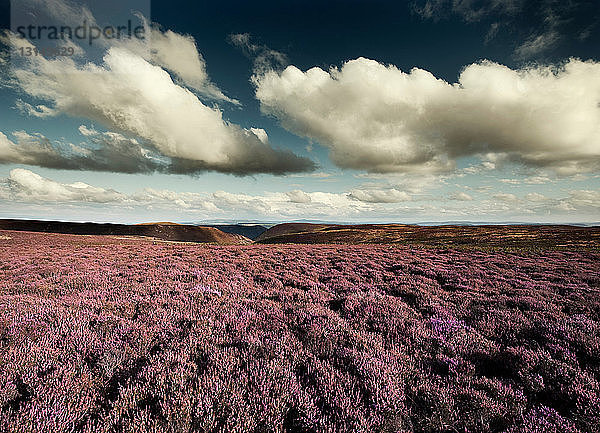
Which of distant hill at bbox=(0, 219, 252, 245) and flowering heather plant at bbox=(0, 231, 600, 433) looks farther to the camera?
distant hill at bbox=(0, 219, 252, 245)

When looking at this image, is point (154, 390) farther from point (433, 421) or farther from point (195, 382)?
point (433, 421)

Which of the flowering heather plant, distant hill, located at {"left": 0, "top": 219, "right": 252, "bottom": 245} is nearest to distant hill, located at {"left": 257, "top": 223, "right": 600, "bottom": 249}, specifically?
the flowering heather plant

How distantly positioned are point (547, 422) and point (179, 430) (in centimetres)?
470

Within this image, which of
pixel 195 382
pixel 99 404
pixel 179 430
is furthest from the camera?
pixel 195 382

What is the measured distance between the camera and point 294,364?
450 cm

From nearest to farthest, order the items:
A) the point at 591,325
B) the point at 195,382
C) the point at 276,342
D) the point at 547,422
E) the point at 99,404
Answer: the point at 547,422
the point at 99,404
the point at 195,382
the point at 276,342
the point at 591,325

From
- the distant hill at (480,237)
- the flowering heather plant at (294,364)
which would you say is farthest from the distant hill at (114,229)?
the flowering heather plant at (294,364)

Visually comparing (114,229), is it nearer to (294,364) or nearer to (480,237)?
(294,364)

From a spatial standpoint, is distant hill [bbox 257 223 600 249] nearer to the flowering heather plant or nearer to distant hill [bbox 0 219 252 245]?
the flowering heather plant

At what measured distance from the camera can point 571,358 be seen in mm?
4727

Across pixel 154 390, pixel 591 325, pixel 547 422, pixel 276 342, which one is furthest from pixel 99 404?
pixel 591 325

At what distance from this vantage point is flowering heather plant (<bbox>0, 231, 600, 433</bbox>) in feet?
10.8

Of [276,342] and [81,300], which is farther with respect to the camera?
[81,300]

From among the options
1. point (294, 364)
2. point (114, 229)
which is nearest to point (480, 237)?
point (294, 364)
